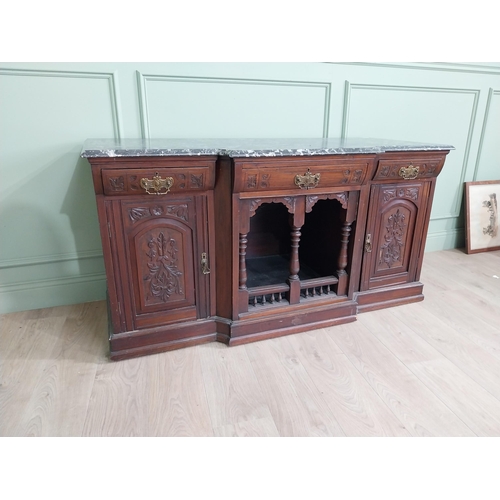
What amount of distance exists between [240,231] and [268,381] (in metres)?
0.61

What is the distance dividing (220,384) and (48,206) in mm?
1242

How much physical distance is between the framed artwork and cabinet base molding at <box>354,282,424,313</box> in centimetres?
103

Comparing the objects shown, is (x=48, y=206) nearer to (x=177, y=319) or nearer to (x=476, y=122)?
(x=177, y=319)

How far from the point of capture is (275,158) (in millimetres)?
1456

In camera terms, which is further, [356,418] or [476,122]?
[476,122]

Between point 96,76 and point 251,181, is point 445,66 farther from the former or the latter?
point 96,76

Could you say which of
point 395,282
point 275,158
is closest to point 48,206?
point 275,158

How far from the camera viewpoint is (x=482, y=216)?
2801 mm

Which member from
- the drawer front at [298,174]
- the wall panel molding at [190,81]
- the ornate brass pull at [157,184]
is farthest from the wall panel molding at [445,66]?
the ornate brass pull at [157,184]

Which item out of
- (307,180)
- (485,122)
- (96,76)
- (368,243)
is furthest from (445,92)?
(96,76)

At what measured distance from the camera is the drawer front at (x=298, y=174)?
1.45 metres

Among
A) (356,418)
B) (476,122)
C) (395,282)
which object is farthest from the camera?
(476,122)

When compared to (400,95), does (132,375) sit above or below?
below

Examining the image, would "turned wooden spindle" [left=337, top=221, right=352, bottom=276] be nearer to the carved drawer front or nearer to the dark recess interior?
→ the dark recess interior
